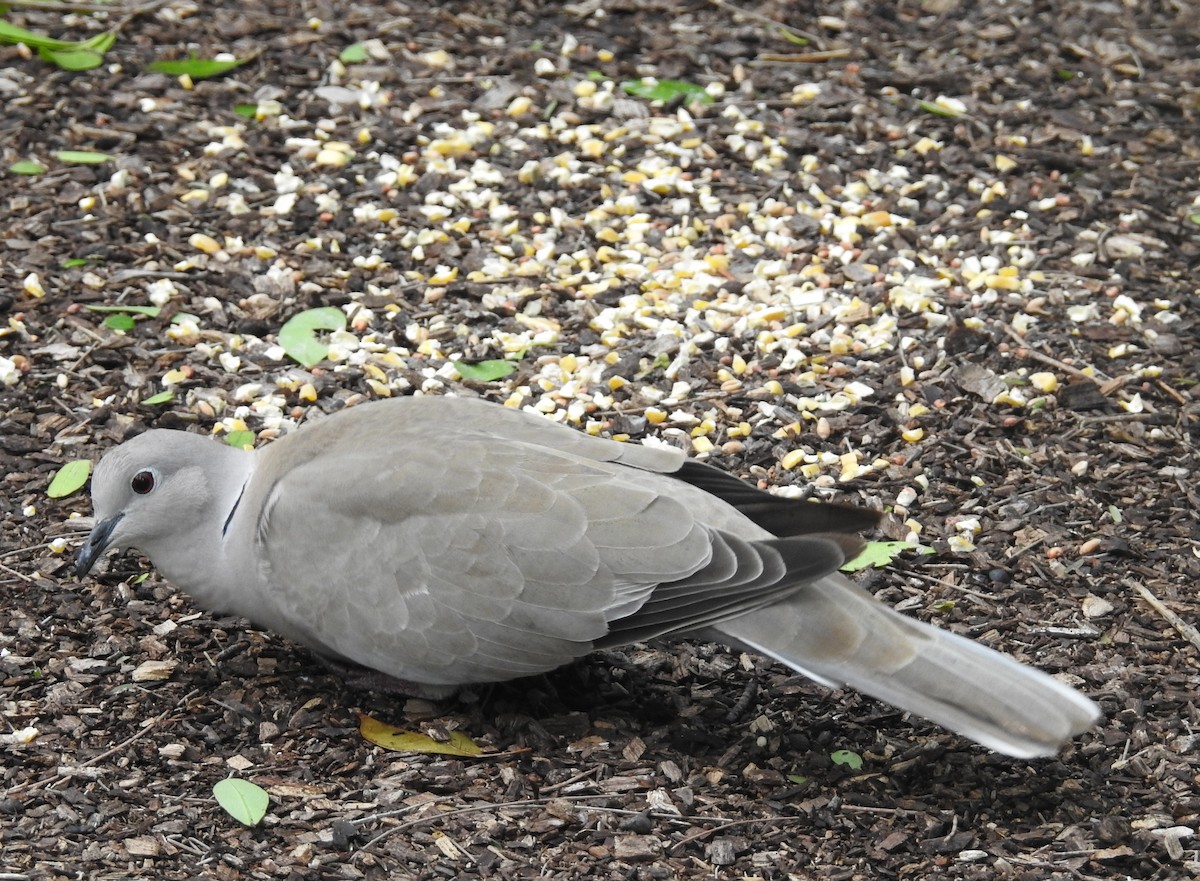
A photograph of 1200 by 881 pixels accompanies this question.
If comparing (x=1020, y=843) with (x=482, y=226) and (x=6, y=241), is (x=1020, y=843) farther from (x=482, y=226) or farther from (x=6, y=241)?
(x=6, y=241)

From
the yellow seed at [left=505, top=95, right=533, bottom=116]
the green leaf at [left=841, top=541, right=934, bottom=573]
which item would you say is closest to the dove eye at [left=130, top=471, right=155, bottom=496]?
the green leaf at [left=841, top=541, right=934, bottom=573]

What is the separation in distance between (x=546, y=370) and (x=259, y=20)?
2951mm

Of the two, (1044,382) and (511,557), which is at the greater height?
(511,557)

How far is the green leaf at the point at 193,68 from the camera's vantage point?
6441 millimetres

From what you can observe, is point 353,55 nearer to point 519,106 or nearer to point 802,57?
point 519,106

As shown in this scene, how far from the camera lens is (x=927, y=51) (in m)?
6.95

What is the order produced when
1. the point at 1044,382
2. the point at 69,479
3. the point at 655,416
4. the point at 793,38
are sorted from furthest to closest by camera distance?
the point at 793,38
the point at 1044,382
the point at 655,416
the point at 69,479

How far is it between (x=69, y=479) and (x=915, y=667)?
8.65ft

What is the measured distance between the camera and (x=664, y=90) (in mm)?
6520

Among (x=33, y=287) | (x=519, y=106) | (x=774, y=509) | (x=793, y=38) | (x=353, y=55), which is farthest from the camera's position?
(x=793, y=38)

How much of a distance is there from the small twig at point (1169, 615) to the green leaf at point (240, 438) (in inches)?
107

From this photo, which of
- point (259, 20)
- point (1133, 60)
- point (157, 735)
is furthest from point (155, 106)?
point (1133, 60)

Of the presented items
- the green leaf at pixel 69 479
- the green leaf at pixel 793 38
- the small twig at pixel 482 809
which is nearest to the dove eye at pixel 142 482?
the green leaf at pixel 69 479

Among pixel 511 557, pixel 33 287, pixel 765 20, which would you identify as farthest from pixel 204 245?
pixel 765 20
